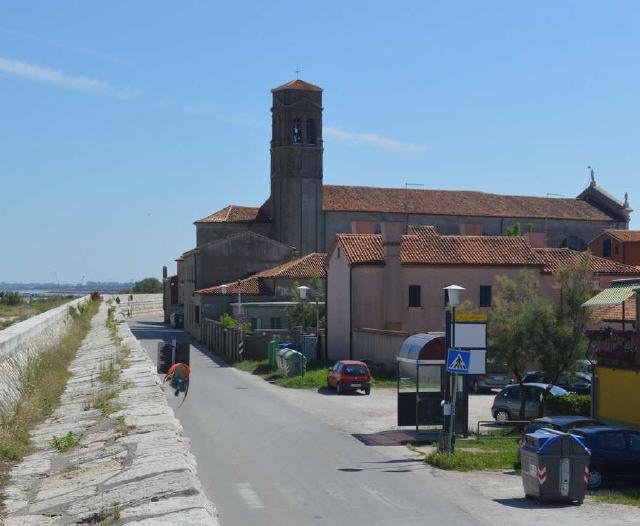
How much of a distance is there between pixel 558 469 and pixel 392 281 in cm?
2926

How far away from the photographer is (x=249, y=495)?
53.2 ft

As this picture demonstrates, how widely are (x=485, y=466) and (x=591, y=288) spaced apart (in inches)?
343

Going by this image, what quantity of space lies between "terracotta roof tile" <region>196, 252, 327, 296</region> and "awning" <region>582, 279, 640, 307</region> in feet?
120

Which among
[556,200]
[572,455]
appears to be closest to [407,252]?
[572,455]

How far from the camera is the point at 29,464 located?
47.9 ft

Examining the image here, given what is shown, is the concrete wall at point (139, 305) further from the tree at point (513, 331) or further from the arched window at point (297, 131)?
the tree at point (513, 331)

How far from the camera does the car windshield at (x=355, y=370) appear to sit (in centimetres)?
3691

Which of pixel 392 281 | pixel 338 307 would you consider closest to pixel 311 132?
pixel 338 307

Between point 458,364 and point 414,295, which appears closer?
point 458,364

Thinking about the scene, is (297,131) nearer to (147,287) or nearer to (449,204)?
(449,204)

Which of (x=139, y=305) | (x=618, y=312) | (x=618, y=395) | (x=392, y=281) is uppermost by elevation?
(x=392, y=281)

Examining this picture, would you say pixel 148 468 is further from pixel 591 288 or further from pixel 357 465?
pixel 591 288

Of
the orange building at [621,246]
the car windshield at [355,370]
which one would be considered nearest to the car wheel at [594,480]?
the car windshield at [355,370]

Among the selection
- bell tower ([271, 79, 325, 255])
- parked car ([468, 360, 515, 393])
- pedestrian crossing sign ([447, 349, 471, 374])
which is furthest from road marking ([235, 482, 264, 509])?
bell tower ([271, 79, 325, 255])
